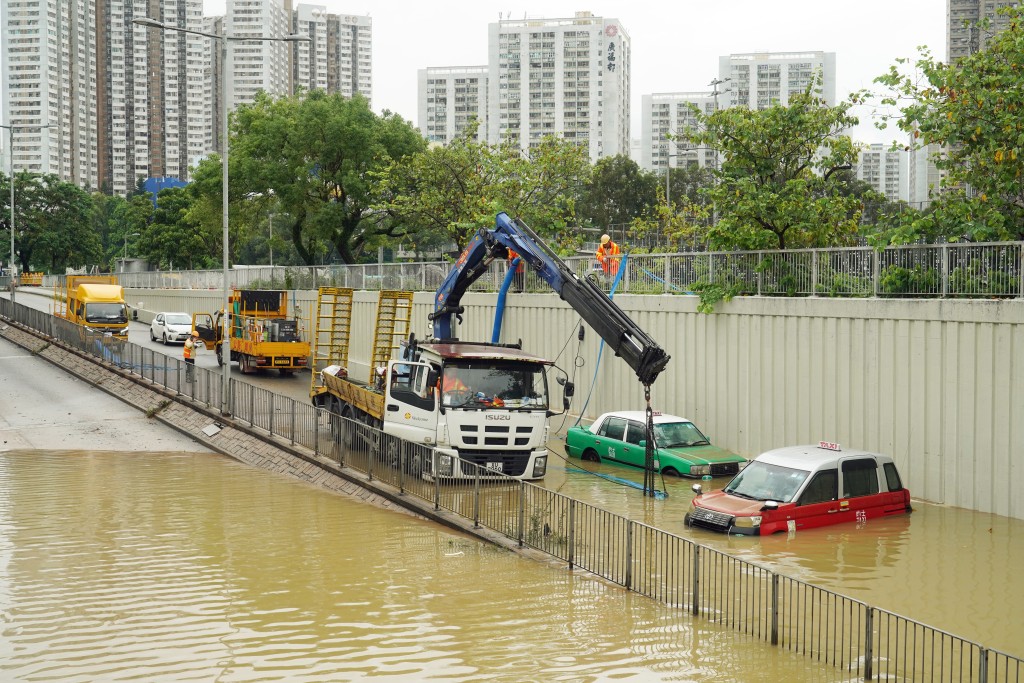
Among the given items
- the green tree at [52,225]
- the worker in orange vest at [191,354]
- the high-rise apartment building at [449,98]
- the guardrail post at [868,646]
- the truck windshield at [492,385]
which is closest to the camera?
the guardrail post at [868,646]

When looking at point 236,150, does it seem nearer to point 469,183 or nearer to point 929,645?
point 469,183

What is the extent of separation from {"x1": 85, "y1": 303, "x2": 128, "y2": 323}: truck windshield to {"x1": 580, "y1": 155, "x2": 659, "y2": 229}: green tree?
114 feet

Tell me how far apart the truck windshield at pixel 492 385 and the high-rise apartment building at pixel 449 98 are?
16933cm

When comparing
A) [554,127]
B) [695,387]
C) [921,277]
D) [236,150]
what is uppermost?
[554,127]

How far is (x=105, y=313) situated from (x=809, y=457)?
35.2 m

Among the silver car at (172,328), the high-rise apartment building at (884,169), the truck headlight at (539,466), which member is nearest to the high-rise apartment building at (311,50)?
the high-rise apartment building at (884,169)

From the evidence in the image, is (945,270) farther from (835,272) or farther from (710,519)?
(710,519)

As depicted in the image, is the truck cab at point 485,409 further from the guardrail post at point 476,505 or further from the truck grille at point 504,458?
the guardrail post at point 476,505

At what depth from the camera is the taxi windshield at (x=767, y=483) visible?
1569 centimetres

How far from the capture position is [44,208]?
9425cm

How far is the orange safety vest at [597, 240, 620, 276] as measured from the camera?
86.5ft

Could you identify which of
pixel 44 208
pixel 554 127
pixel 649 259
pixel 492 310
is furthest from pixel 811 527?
pixel 554 127

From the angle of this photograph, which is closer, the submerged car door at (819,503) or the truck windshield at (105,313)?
the submerged car door at (819,503)

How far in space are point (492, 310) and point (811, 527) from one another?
16.7m
